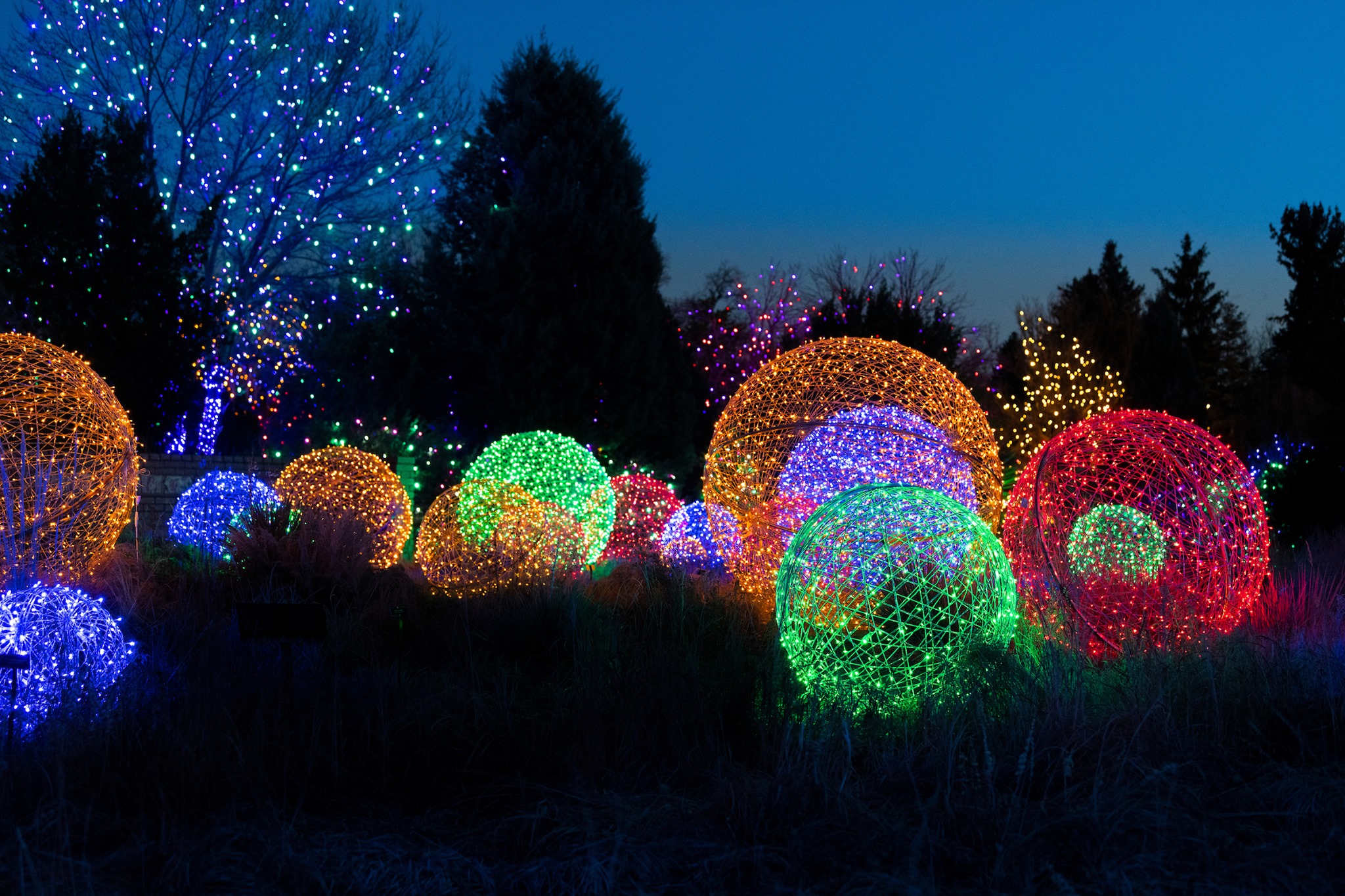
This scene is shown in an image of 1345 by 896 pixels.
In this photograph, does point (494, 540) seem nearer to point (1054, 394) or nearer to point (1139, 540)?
point (1139, 540)

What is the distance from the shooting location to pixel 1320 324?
24125 mm

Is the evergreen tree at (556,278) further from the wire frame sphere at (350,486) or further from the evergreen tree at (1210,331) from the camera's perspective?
the evergreen tree at (1210,331)

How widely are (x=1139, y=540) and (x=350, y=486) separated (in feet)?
22.0

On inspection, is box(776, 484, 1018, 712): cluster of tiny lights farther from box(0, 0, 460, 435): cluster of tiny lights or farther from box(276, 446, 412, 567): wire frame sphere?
box(0, 0, 460, 435): cluster of tiny lights

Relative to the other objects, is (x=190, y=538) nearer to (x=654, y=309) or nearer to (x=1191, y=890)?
(x=654, y=309)

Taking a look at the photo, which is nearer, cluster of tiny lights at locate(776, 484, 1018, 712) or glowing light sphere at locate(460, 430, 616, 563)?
cluster of tiny lights at locate(776, 484, 1018, 712)

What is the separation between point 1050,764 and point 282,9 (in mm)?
16779

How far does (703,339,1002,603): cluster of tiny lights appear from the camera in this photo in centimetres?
652

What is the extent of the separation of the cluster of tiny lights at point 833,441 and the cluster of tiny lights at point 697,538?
0.12m

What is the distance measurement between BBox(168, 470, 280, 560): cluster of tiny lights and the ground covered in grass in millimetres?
3733

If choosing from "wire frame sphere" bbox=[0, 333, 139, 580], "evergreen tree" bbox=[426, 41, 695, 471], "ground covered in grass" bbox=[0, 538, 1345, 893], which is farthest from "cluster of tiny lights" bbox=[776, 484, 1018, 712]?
"evergreen tree" bbox=[426, 41, 695, 471]

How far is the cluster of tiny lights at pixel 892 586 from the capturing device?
180 inches

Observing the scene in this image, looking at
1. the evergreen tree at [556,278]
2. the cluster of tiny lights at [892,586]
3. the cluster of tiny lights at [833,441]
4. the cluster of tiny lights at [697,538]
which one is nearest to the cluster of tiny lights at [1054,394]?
the evergreen tree at [556,278]

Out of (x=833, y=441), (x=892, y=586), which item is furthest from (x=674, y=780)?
(x=833, y=441)
